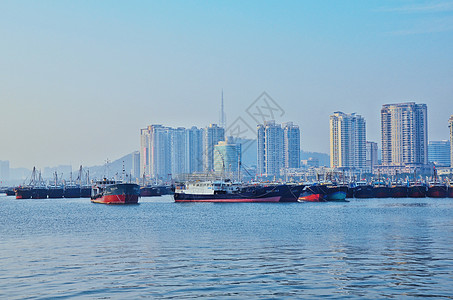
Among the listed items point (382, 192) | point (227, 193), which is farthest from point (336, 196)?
point (227, 193)

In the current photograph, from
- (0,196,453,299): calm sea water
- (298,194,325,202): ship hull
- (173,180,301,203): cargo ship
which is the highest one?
(173,180,301,203): cargo ship

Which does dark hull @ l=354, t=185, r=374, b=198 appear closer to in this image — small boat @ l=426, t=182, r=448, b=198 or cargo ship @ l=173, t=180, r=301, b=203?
small boat @ l=426, t=182, r=448, b=198

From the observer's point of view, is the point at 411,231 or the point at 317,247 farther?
the point at 411,231

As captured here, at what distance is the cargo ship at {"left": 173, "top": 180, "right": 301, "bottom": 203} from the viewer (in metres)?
99.2

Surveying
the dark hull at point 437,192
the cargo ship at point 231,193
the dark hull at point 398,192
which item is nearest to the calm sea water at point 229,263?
the cargo ship at point 231,193

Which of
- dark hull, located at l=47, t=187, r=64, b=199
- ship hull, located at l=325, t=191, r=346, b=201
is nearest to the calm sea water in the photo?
ship hull, located at l=325, t=191, r=346, b=201

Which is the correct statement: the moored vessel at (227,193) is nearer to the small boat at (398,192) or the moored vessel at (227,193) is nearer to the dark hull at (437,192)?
the small boat at (398,192)

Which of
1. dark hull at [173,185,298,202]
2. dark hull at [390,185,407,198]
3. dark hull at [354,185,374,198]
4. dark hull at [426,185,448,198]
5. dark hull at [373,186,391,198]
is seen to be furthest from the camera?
dark hull at [354,185,374,198]

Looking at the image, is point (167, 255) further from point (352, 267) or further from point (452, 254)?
point (452, 254)

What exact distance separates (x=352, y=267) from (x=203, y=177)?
10247cm

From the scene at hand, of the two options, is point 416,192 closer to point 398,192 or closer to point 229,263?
point 398,192

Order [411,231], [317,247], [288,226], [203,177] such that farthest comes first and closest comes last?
[203,177], [288,226], [411,231], [317,247]

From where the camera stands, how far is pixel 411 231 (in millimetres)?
42312

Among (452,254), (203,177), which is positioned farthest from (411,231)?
(203,177)
